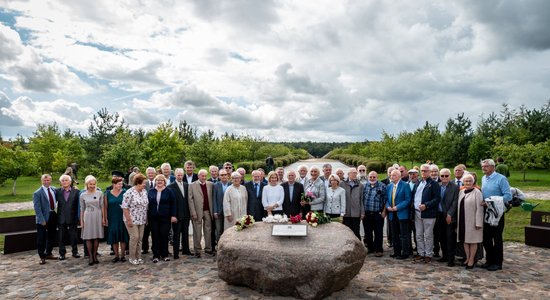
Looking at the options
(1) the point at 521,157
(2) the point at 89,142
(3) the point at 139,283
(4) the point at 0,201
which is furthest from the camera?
(2) the point at 89,142

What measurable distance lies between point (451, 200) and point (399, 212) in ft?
3.73

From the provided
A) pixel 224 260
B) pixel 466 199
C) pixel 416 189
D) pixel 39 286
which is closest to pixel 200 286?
pixel 224 260

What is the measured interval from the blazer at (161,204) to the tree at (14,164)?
56.1ft

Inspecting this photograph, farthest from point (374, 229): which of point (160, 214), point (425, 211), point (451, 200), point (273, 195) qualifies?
point (160, 214)

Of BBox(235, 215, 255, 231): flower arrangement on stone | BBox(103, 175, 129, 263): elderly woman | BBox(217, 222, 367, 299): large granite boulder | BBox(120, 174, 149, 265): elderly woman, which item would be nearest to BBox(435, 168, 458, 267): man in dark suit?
BBox(217, 222, 367, 299): large granite boulder

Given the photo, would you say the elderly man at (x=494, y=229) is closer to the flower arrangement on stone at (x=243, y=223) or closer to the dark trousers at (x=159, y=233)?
the flower arrangement on stone at (x=243, y=223)

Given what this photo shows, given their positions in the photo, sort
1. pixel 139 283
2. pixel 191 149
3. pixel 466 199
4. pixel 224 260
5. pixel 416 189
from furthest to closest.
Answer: pixel 191 149 < pixel 416 189 < pixel 466 199 < pixel 139 283 < pixel 224 260

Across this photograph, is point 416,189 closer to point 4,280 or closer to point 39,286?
point 39,286

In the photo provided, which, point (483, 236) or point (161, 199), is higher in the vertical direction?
point (161, 199)

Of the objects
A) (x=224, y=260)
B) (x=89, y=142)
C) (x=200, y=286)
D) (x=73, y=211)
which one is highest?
(x=89, y=142)

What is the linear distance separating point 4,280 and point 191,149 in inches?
1115

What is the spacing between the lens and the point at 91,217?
28.1 ft

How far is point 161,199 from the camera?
8.64 meters

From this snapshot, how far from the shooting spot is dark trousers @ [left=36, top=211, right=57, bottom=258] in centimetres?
877
